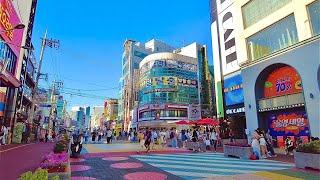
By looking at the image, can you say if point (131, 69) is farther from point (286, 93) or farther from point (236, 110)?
point (286, 93)

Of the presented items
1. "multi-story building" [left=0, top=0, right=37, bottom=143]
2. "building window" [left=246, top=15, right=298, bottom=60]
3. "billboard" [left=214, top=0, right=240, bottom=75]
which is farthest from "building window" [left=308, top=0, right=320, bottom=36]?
"multi-story building" [left=0, top=0, right=37, bottom=143]

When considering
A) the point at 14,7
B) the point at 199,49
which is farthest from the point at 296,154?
the point at 199,49

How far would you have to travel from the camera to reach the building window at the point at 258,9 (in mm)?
21391

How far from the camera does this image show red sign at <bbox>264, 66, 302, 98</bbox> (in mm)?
19334

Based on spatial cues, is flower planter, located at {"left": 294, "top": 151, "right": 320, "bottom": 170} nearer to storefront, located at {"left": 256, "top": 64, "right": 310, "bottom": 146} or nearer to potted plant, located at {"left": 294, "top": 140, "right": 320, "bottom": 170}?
potted plant, located at {"left": 294, "top": 140, "right": 320, "bottom": 170}

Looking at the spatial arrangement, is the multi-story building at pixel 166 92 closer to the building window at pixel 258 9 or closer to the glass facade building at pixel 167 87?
the glass facade building at pixel 167 87

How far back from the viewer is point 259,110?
72.7 feet

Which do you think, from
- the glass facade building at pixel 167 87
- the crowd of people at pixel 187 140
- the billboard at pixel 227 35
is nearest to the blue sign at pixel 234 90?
the billboard at pixel 227 35

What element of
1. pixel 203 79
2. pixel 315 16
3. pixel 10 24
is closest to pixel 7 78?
pixel 10 24

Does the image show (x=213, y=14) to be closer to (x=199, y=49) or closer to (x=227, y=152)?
(x=227, y=152)

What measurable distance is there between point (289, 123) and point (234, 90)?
40.7 feet

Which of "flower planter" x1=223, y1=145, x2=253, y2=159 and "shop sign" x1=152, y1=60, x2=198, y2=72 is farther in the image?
"shop sign" x1=152, y1=60, x2=198, y2=72

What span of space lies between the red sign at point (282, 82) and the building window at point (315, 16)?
3.24 metres

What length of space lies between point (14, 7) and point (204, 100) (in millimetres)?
58994
